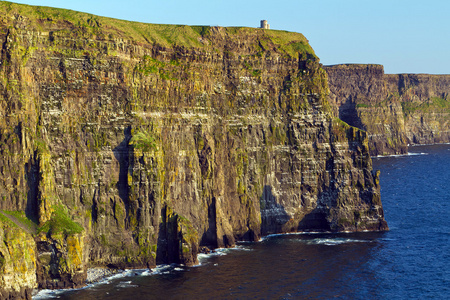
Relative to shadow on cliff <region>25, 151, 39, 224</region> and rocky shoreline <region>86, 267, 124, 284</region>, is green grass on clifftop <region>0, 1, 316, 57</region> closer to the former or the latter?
shadow on cliff <region>25, 151, 39, 224</region>

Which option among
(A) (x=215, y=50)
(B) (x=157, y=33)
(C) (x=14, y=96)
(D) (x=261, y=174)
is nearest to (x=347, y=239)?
(D) (x=261, y=174)

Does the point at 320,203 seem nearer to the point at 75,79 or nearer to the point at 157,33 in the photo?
the point at 157,33

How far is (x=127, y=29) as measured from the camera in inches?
3679

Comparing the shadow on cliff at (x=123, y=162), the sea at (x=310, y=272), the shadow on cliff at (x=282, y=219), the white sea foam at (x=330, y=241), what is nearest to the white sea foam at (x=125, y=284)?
the sea at (x=310, y=272)

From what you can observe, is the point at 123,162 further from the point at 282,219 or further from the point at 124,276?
the point at 282,219

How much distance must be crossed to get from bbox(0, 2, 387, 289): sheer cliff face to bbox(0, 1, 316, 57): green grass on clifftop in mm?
292

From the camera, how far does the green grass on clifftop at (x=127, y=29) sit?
8281cm

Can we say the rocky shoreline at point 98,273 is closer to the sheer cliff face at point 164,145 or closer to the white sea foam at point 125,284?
the sheer cliff face at point 164,145

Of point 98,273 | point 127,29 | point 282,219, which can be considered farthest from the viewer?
point 282,219

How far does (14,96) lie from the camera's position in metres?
76.6

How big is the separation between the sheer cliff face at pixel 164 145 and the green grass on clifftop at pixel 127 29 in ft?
0.96

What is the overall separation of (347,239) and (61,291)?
49.8 meters

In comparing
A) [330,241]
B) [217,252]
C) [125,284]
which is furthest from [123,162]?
[330,241]

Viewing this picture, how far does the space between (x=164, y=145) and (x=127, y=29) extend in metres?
20.1
